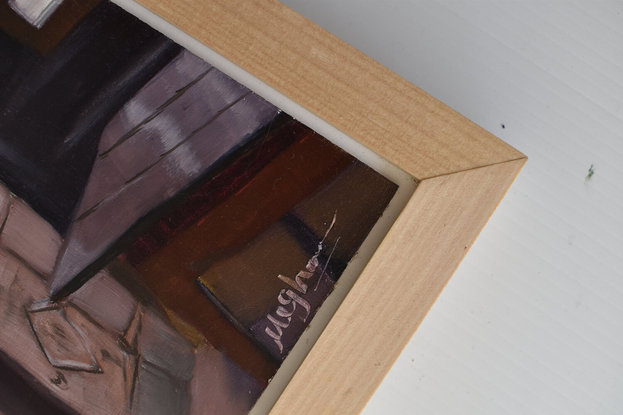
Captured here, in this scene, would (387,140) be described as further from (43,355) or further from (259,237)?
(43,355)

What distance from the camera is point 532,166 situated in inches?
24.8

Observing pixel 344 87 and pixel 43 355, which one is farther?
pixel 43 355

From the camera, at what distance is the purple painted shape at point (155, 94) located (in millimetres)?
569

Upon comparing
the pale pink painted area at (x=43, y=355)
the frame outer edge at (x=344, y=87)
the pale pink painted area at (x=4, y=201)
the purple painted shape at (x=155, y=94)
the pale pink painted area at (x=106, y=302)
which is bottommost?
the pale pink painted area at (x=43, y=355)

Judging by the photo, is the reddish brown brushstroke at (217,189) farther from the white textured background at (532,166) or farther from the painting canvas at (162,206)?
the white textured background at (532,166)

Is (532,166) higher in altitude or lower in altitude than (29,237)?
higher

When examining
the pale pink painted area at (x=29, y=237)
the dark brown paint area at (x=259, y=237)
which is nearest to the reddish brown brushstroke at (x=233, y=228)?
the dark brown paint area at (x=259, y=237)

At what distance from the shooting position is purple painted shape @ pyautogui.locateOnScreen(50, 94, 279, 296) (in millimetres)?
569

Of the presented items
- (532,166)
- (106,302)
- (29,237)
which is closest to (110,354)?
(106,302)

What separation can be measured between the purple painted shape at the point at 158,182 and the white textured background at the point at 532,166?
0.18 metres

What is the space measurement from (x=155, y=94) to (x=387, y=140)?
285mm

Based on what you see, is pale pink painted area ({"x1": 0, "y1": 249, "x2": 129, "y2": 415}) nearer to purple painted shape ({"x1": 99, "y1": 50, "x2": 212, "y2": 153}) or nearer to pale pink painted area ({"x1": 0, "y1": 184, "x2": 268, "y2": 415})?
pale pink painted area ({"x1": 0, "y1": 184, "x2": 268, "y2": 415})
